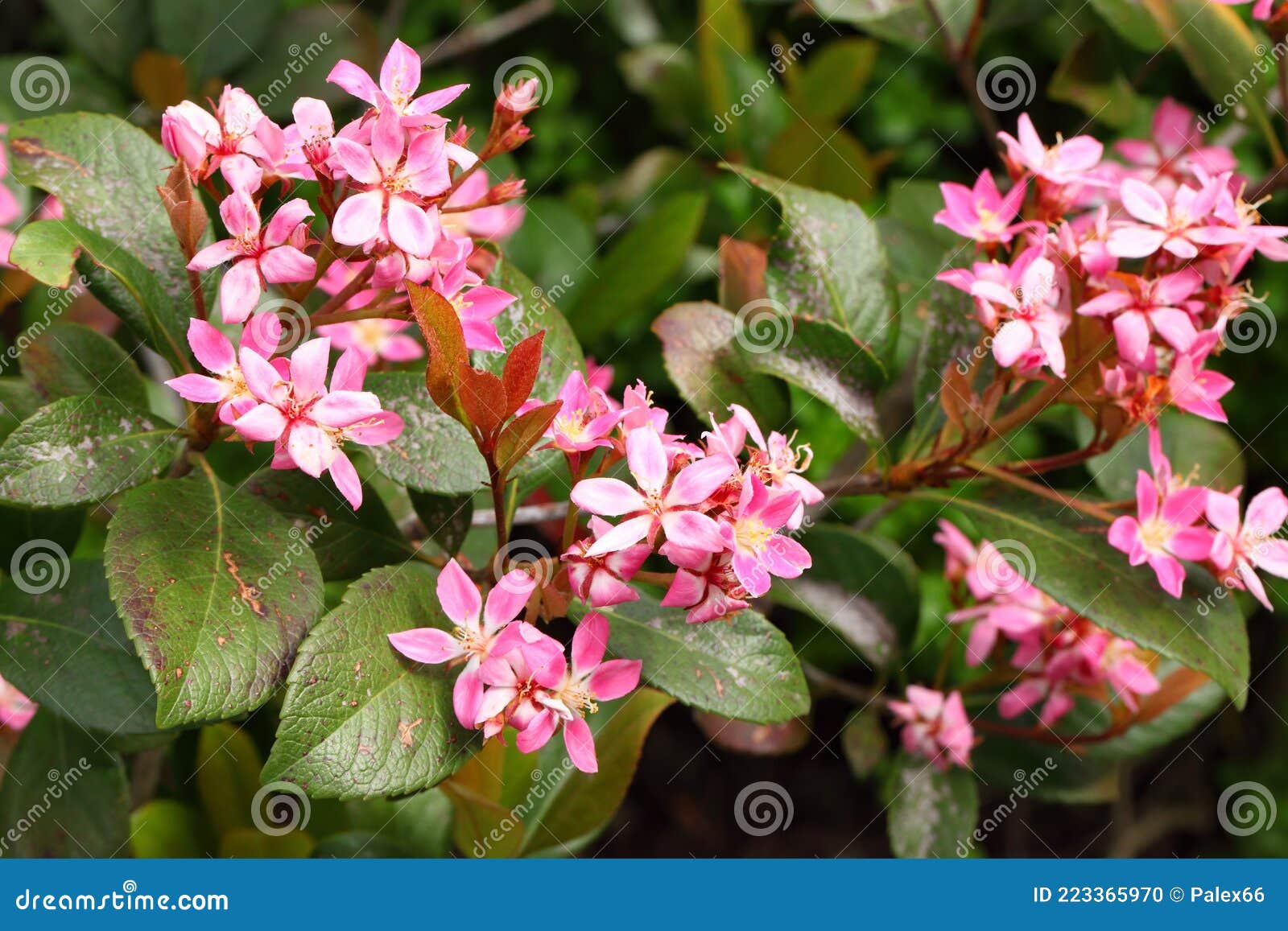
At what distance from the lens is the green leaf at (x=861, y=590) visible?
1.20 metres

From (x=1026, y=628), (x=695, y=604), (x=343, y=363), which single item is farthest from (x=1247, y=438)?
(x=343, y=363)

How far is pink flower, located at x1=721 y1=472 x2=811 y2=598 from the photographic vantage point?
67 centimetres

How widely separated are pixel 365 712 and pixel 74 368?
421 mm

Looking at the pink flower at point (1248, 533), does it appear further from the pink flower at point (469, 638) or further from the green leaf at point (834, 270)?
the pink flower at point (469, 638)

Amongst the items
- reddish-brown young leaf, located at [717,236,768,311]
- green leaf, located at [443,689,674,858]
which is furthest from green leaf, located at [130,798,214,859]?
reddish-brown young leaf, located at [717,236,768,311]

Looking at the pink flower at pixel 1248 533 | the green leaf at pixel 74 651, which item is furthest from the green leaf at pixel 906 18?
the green leaf at pixel 74 651

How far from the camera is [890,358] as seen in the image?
1.07 metres

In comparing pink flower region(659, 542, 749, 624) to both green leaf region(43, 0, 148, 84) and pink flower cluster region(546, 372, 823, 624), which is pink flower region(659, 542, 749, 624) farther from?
green leaf region(43, 0, 148, 84)

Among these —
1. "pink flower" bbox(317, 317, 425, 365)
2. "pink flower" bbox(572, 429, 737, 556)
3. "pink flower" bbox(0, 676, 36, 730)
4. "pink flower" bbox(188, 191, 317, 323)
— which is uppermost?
"pink flower" bbox(188, 191, 317, 323)

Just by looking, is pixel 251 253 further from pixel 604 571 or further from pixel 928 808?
pixel 928 808

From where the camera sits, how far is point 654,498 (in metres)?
0.69

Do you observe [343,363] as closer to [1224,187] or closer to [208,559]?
[208,559]

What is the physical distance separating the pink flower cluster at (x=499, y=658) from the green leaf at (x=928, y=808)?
61cm

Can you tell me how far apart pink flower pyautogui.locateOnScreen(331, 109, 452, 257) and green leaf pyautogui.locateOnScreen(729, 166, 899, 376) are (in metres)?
0.40
